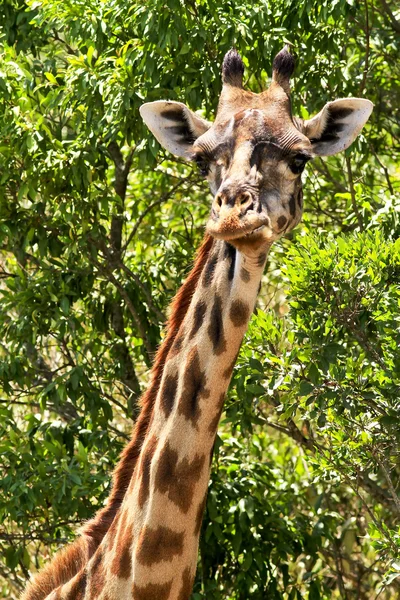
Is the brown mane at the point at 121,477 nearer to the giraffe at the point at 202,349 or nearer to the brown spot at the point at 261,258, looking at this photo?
the giraffe at the point at 202,349

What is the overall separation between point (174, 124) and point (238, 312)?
133 centimetres

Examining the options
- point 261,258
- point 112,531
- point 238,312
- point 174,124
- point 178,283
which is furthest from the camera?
point 178,283

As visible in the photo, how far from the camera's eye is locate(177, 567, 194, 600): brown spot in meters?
4.91

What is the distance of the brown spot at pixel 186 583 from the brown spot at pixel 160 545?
11cm

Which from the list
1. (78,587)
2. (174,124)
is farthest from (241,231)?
(78,587)

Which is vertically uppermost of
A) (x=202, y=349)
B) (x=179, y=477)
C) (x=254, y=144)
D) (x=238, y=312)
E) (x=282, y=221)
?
(x=254, y=144)

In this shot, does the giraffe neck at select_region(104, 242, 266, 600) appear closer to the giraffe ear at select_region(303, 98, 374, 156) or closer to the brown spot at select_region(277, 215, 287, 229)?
the brown spot at select_region(277, 215, 287, 229)

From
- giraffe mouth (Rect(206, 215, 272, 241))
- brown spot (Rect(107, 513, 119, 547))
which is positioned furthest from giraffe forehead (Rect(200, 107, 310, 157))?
brown spot (Rect(107, 513, 119, 547))

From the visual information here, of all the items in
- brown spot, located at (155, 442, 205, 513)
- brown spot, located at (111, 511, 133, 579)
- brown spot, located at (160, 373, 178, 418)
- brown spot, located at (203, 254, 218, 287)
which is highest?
brown spot, located at (203, 254, 218, 287)

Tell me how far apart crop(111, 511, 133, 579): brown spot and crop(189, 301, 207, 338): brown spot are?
3.10 feet

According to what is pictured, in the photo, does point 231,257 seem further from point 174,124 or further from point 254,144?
point 174,124

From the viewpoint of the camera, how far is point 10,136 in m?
6.89

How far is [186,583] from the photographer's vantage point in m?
4.93

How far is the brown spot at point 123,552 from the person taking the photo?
16.5 ft
